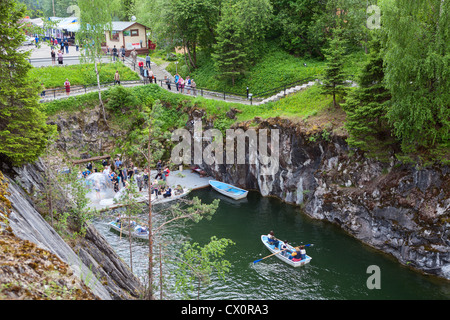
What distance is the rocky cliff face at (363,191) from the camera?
27.5 meters

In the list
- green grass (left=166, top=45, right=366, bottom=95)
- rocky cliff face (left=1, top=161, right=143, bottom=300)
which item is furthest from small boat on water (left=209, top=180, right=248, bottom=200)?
rocky cliff face (left=1, top=161, right=143, bottom=300)

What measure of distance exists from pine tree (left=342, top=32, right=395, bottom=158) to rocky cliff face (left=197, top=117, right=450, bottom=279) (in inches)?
80.4

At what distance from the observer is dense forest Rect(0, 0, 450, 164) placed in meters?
24.8

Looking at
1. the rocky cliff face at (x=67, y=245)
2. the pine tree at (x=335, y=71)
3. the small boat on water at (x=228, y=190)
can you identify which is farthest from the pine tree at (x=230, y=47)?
the rocky cliff face at (x=67, y=245)

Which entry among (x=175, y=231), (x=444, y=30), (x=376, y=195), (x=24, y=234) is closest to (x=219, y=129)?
(x=175, y=231)

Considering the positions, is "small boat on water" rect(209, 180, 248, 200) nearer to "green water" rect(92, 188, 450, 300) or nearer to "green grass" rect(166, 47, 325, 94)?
"green water" rect(92, 188, 450, 300)

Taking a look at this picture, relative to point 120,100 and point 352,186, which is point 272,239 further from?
point 120,100

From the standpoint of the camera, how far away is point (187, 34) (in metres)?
51.3

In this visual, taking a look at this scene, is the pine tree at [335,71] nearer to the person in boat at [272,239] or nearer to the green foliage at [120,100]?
the person in boat at [272,239]

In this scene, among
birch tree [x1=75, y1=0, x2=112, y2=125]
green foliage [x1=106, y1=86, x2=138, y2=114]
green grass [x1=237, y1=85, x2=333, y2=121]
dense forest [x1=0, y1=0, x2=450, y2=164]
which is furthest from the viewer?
green foliage [x1=106, y1=86, x2=138, y2=114]

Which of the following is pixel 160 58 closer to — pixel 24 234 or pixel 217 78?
pixel 217 78
